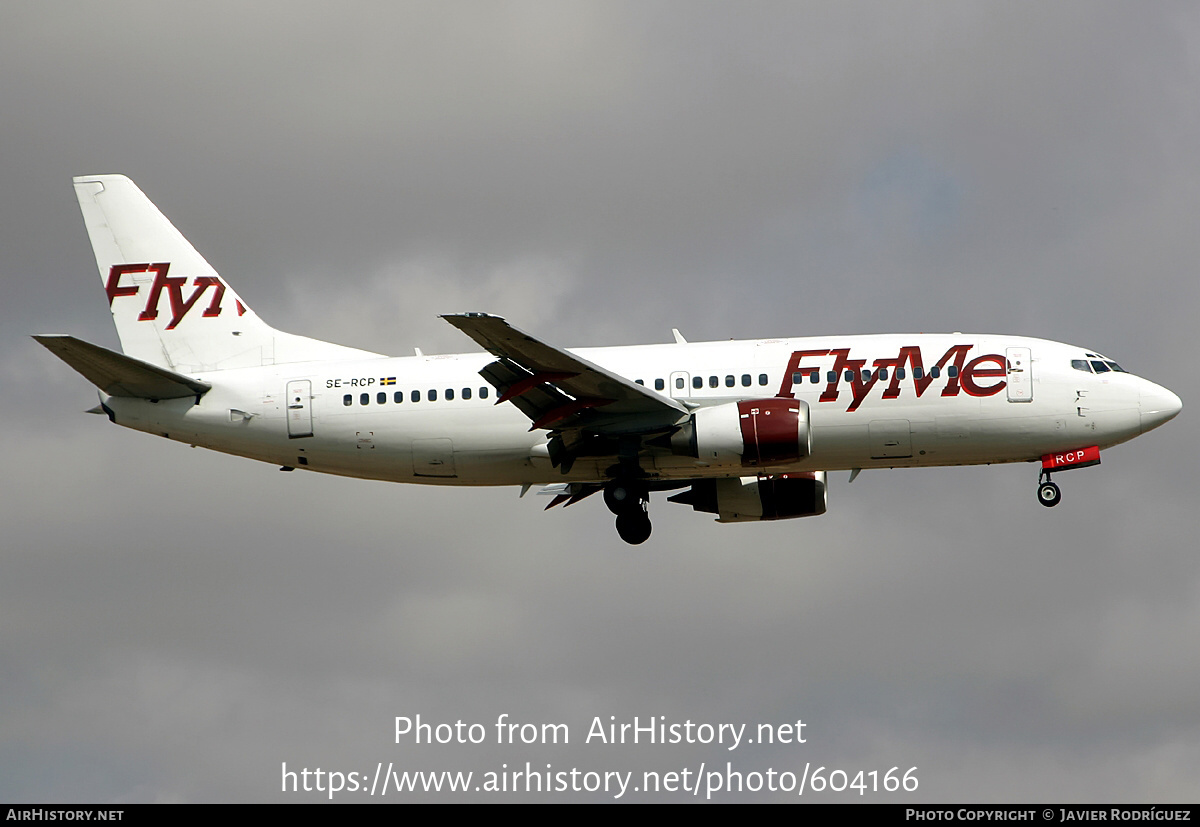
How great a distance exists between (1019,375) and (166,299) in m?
26.0

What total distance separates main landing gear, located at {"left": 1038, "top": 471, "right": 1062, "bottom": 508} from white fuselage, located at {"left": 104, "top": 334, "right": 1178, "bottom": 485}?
2.50 feet

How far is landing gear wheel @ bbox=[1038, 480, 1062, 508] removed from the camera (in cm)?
3991

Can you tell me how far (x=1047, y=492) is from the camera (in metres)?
40.0

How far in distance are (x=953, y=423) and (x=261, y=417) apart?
19.7 m

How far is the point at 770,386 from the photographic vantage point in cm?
3947

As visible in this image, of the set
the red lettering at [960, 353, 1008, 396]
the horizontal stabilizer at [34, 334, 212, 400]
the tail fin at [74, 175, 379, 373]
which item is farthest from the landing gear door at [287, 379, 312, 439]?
the red lettering at [960, 353, 1008, 396]

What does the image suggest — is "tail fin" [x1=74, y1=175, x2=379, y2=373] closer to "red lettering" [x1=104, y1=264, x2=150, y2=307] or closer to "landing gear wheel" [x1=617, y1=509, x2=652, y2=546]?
"red lettering" [x1=104, y1=264, x2=150, y2=307]

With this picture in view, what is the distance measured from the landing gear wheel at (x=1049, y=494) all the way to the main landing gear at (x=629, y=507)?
36.9ft

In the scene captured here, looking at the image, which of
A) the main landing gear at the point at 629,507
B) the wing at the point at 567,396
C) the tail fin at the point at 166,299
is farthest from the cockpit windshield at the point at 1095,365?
the tail fin at the point at 166,299

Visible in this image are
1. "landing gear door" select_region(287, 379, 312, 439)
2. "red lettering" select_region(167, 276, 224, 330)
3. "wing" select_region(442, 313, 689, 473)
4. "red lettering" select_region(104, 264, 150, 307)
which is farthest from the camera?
"red lettering" select_region(104, 264, 150, 307)

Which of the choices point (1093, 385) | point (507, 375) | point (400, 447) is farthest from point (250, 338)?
point (1093, 385)

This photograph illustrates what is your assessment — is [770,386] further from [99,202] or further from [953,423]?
[99,202]
